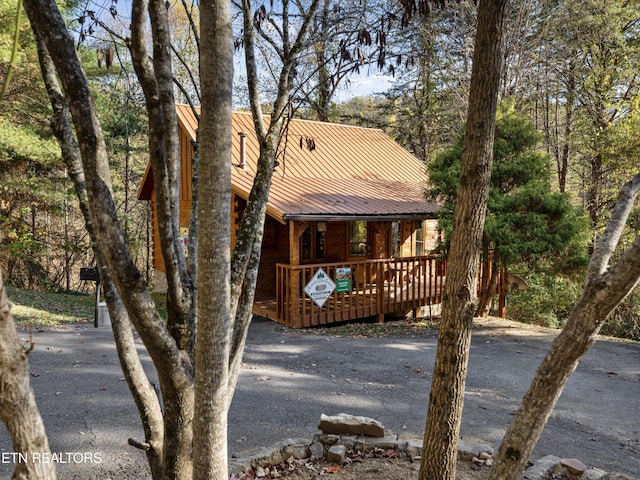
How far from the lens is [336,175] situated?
14281 millimetres

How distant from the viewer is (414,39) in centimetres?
1623

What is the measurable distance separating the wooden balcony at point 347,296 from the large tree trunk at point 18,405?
913 centimetres

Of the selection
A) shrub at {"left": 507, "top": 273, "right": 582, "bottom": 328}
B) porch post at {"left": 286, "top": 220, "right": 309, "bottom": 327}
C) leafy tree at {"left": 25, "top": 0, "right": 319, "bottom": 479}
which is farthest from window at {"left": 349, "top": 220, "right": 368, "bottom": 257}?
leafy tree at {"left": 25, "top": 0, "right": 319, "bottom": 479}

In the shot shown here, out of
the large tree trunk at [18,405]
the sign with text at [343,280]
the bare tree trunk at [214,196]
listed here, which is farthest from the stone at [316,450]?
the sign with text at [343,280]

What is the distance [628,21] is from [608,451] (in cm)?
1545

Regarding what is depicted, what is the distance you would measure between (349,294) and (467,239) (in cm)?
891

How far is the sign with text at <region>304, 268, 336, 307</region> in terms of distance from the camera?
1074 cm

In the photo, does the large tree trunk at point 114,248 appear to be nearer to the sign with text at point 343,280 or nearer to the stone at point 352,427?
the stone at point 352,427

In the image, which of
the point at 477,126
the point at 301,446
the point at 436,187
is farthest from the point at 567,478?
the point at 436,187

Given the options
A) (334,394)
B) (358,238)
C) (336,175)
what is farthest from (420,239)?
(334,394)

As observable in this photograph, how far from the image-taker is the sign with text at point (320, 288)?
10.7m

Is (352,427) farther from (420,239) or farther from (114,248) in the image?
(420,239)

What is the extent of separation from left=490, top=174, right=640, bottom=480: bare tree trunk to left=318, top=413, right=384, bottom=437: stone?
2.06 m

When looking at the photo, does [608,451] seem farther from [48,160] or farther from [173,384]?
[48,160]
